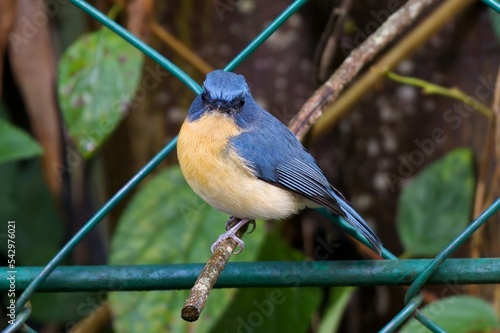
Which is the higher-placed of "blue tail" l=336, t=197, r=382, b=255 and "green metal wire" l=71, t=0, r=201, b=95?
"green metal wire" l=71, t=0, r=201, b=95

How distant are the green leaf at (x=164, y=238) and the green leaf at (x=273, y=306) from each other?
0.42 m

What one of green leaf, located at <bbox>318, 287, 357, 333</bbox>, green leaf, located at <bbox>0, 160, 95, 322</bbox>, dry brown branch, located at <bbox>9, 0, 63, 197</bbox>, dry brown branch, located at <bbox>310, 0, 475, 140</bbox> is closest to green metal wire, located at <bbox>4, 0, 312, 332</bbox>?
dry brown branch, located at <bbox>310, 0, 475, 140</bbox>

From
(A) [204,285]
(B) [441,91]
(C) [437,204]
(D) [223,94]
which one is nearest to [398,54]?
(B) [441,91]

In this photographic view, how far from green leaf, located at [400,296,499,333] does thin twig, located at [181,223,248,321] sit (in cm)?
102

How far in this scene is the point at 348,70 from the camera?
1.93 metres

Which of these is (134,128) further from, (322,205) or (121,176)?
(322,205)

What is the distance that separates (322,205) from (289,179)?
0.53 feet

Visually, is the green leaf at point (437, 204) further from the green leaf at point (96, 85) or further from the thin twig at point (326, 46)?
the green leaf at point (96, 85)

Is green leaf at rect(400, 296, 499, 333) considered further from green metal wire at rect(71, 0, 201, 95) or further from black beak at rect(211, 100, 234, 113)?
green metal wire at rect(71, 0, 201, 95)

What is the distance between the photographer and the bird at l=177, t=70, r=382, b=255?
185 cm

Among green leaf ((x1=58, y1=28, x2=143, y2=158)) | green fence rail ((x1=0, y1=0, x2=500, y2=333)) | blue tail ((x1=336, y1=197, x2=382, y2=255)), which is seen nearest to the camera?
green fence rail ((x1=0, y1=0, x2=500, y2=333))

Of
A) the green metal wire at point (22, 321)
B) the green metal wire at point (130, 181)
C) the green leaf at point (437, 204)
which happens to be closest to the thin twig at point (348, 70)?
the green metal wire at point (130, 181)

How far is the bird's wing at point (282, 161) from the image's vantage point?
1.84 m

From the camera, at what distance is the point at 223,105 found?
185 centimetres
